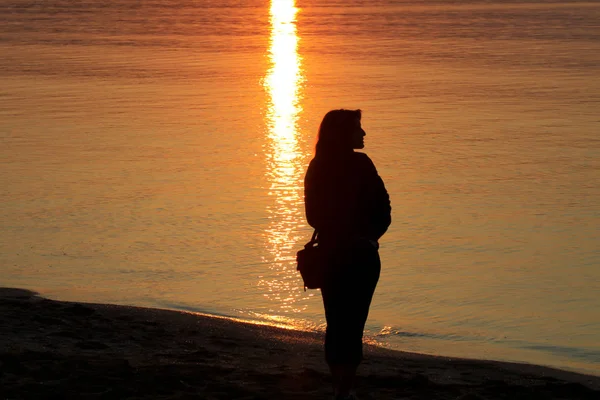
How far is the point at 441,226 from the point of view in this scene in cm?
1185

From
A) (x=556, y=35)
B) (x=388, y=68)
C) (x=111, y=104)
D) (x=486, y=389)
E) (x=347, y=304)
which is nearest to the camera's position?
(x=347, y=304)

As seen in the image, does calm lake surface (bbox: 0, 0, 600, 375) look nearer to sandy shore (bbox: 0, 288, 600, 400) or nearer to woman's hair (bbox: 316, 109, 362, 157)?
sandy shore (bbox: 0, 288, 600, 400)

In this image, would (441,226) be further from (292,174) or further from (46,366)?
(46,366)

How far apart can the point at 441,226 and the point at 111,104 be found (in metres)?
12.4

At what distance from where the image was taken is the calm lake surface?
30.7ft

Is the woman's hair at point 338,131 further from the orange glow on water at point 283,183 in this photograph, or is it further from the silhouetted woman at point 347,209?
the orange glow on water at point 283,183

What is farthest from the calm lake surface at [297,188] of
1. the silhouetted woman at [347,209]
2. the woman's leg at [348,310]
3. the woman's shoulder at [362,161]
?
the woman's shoulder at [362,161]

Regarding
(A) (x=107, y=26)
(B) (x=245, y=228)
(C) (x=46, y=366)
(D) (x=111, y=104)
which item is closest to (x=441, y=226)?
(B) (x=245, y=228)

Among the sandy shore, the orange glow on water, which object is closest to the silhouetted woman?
the sandy shore

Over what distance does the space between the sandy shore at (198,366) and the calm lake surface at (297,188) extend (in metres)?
0.88

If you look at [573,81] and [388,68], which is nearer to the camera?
[573,81]

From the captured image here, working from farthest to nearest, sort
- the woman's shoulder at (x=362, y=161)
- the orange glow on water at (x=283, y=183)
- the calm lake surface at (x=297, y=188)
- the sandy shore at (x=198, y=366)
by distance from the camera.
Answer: the orange glow on water at (x=283, y=183), the calm lake surface at (x=297, y=188), the sandy shore at (x=198, y=366), the woman's shoulder at (x=362, y=161)

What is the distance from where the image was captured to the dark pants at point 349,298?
5430 mm

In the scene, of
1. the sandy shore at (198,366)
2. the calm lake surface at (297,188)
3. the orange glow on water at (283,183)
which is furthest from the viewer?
the orange glow on water at (283,183)
